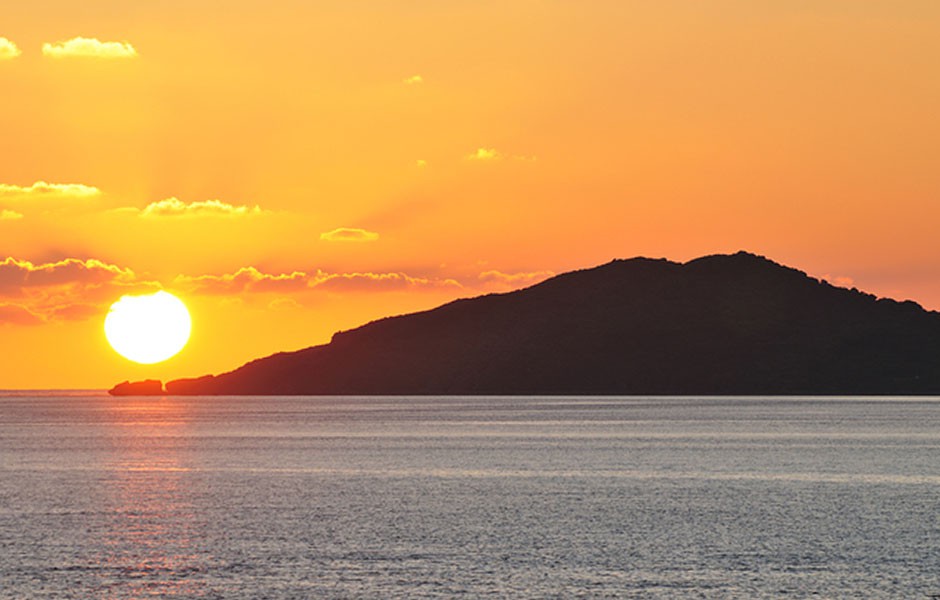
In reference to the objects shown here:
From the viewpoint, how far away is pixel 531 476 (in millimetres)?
71938

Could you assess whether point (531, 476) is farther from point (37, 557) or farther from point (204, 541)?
point (37, 557)

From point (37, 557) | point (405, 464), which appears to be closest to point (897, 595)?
point (37, 557)

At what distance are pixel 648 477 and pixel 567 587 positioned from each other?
39.2m

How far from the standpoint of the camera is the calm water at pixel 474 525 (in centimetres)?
3422

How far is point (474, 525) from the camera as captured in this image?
46.9 meters

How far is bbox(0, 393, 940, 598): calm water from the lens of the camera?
3422 cm

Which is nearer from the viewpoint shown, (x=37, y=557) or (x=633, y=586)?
(x=633, y=586)

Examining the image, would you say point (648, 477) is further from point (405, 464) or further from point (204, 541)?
Result: point (204, 541)

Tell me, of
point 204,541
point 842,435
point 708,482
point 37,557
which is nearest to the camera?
point 37,557

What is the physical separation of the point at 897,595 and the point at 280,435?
4321 inches

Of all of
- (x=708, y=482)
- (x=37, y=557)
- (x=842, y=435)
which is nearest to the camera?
(x=37, y=557)

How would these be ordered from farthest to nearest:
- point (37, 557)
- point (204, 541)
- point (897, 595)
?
point (204, 541), point (37, 557), point (897, 595)

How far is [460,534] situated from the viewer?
145ft

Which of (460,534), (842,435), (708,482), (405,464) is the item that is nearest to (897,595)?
(460,534)
